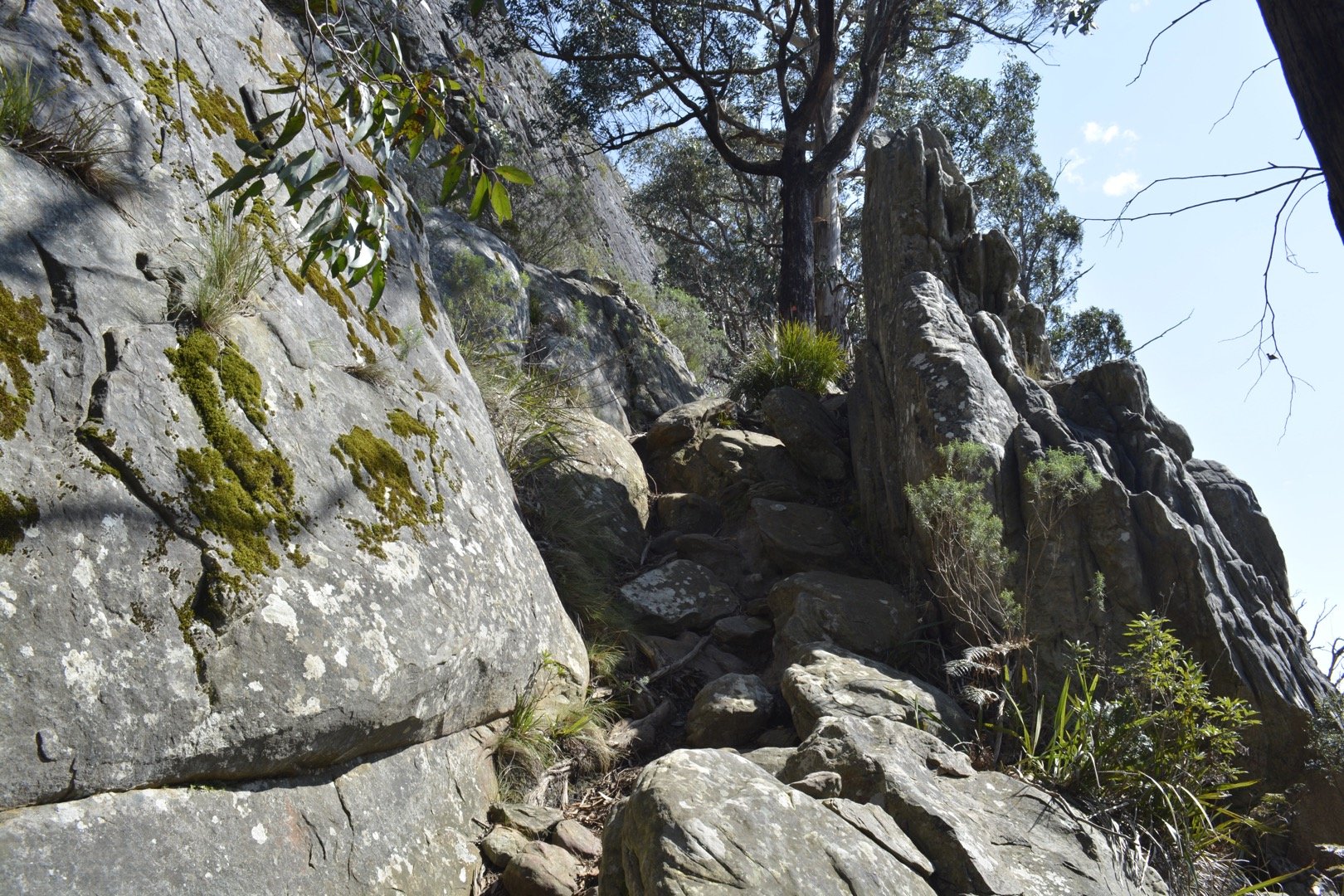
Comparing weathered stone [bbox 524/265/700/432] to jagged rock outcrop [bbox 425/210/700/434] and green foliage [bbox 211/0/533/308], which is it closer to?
jagged rock outcrop [bbox 425/210/700/434]

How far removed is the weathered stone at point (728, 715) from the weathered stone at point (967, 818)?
782 mm

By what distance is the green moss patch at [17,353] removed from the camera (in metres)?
2.58

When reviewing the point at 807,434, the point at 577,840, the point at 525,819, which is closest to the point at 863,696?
the point at 577,840

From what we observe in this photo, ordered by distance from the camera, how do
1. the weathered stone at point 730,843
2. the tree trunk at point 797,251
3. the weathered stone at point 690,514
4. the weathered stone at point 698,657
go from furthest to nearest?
the tree trunk at point 797,251
the weathered stone at point 690,514
the weathered stone at point 698,657
the weathered stone at point 730,843

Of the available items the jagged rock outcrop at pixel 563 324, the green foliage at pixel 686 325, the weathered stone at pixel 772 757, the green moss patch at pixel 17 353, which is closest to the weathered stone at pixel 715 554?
the jagged rock outcrop at pixel 563 324

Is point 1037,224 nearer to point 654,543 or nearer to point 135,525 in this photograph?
point 654,543

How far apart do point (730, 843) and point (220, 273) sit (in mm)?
2846

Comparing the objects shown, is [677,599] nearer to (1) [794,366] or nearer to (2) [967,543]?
(2) [967,543]

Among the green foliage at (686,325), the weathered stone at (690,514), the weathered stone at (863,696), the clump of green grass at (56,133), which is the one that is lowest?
the weathered stone at (863,696)

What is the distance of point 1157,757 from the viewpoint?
4.43 metres

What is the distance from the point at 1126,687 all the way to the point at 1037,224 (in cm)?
1741

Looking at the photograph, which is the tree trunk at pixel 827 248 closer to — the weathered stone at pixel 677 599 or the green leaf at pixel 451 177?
the weathered stone at pixel 677 599

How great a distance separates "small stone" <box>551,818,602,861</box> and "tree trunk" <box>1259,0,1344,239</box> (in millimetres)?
3418

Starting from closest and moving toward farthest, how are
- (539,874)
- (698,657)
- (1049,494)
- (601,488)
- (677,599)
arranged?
(539,874)
(1049,494)
(698,657)
(677,599)
(601,488)
